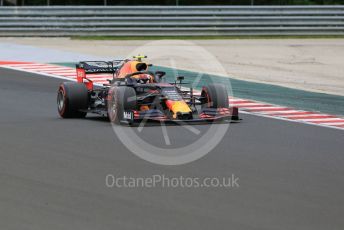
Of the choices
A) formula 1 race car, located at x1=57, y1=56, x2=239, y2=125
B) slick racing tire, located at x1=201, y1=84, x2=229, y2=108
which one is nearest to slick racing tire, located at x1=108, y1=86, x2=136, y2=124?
formula 1 race car, located at x1=57, y1=56, x2=239, y2=125

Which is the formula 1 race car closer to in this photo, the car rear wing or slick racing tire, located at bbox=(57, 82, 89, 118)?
slick racing tire, located at bbox=(57, 82, 89, 118)

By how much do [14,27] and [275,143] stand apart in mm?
20255

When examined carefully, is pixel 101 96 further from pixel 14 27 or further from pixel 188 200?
pixel 14 27

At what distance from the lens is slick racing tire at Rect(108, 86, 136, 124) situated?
1294cm

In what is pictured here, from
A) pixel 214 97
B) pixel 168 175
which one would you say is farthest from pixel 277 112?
pixel 168 175

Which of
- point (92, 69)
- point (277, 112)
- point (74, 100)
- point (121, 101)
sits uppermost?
point (92, 69)

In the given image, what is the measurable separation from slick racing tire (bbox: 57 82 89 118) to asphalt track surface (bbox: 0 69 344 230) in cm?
20

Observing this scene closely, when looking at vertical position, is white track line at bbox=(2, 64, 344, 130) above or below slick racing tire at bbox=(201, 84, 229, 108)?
below

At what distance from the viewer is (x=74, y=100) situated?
14039 mm

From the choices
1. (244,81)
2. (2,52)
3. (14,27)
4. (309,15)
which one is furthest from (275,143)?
(309,15)

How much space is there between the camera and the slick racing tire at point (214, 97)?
45.4ft

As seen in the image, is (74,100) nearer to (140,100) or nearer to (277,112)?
(140,100)

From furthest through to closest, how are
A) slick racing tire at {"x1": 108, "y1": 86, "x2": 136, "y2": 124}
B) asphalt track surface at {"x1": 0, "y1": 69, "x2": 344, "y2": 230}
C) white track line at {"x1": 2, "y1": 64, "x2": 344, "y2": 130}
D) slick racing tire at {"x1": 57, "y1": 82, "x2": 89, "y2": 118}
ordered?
white track line at {"x1": 2, "y1": 64, "x2": 344, "y2": 130}, slick racing tire at {"x1": 57, "y1": 82, "x2": 89, "y2": 118}, slick racing tire at {"x1": 108, "y1": 86, "x2": 136, "y2": 124}, asphalt track surface at {"x1": 0, "y1": 69, "x2": 344, "y2": 230}

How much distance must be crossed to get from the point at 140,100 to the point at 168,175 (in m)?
4.02
